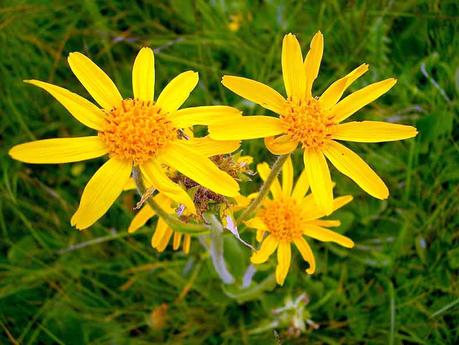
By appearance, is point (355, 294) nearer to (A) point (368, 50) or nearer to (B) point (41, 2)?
(A) point (368, 50)

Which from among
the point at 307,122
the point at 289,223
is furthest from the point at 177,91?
the point at 289,223

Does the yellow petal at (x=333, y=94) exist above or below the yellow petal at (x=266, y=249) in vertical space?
above

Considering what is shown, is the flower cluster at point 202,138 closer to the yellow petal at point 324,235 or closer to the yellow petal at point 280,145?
the yellow petal at point 280,145

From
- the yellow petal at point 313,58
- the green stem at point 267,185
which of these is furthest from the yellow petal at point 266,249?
the yellow petal at point 313,58

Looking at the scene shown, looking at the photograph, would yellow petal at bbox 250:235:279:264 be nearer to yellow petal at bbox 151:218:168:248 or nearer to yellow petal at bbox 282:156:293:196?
yellow petal at bbox 282:156:293:196

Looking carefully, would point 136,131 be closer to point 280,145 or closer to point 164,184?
point 164,184
